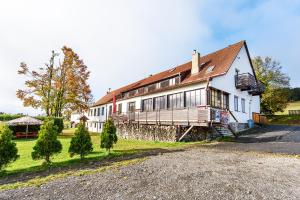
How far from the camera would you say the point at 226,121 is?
61.0 ft

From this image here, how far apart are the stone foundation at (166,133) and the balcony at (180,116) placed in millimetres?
577

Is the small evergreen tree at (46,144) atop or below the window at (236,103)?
below

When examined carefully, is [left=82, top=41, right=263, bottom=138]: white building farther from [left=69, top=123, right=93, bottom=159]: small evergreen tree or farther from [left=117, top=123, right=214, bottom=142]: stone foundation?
[left=69, top=123, right=93, bottom=159]: small evergreen tree

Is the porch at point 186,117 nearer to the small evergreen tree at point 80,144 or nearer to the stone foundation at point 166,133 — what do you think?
the stone foundation at point 166,133

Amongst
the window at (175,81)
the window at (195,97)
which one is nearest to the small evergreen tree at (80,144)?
the window at (195,97)

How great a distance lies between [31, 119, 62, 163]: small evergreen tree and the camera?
11641 millimetres

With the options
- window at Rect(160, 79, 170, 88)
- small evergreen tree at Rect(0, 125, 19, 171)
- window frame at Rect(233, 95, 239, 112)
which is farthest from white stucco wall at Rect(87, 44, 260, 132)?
small evergreen tree at Rect(0, 125, 19, 171)

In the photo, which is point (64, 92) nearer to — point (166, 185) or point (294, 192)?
point (166, 185)

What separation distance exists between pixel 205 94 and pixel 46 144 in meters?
14.4

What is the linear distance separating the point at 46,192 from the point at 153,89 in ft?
74.5

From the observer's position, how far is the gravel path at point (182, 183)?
6.01m

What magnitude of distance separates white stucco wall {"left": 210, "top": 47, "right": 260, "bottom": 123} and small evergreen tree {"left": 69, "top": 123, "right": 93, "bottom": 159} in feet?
43.0

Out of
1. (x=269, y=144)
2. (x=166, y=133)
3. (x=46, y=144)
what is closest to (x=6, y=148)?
(x=46, y=144)

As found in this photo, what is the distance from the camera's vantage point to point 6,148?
34.7ft
